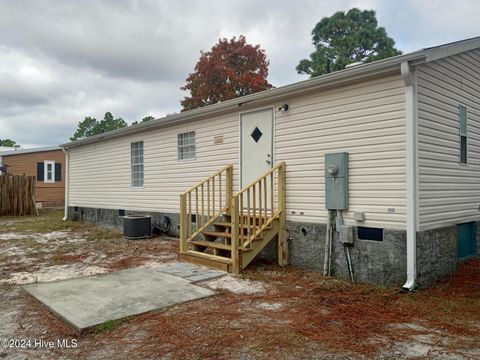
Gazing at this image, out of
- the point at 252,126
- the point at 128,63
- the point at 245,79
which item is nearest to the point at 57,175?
the point at 128,63

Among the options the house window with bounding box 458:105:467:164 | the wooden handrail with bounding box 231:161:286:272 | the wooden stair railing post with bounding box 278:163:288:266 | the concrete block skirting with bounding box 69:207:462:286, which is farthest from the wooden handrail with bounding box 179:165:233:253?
the house window with bounding box 458:105:467:164

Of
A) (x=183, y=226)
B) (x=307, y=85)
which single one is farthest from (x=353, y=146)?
(x=183, y=226)

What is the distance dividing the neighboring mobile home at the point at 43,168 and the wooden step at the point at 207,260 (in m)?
15.7

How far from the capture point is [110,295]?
167 inches

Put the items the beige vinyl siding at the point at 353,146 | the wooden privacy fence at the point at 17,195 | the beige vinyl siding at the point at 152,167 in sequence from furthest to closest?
the wooden privacy fence at the point at 17,195 < the beige vinyl siding at the point at 152,167 < the beige vinyl siding at the point at 353,146

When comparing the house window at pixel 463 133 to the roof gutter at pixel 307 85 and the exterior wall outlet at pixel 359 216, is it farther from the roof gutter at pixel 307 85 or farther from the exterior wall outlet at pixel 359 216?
the exterior wall outlet at pixel 359 216

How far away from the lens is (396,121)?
182 inches

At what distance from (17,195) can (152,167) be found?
960 cm

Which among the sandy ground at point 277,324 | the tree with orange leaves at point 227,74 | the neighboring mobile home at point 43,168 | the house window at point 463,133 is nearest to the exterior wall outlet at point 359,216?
the sandy ground at point 277,324

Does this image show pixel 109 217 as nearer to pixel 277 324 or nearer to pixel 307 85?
pixel 307 85

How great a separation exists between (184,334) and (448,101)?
4.70 m

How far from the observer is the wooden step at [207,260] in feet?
17.9

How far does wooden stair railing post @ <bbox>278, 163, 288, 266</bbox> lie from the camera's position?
5.85 metres

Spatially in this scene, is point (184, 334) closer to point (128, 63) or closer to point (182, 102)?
point (128, 63)
